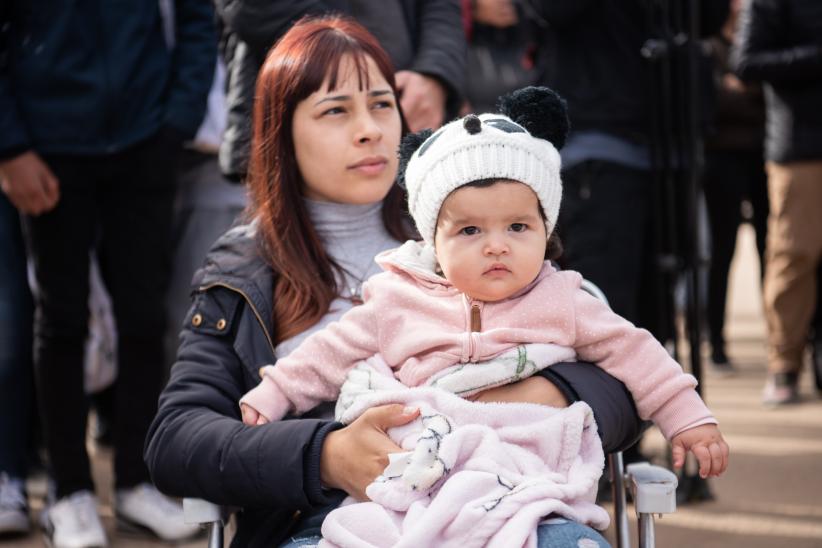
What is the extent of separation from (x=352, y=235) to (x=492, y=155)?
728 millimetres

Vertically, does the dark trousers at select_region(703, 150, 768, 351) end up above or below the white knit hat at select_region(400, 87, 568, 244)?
below

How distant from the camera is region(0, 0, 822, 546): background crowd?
3.98 meters

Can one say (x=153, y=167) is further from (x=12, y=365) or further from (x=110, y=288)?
(x=12, y=365)

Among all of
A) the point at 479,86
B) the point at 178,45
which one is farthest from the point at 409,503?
the point at 479,86

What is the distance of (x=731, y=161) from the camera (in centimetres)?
725

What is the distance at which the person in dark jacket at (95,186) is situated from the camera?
13.8ft

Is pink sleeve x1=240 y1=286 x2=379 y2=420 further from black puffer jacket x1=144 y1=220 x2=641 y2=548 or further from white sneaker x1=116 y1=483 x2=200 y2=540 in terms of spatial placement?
white sneaker x1=116 y1=483 x2=200 y2=540

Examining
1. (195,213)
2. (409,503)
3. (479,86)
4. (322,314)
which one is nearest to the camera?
(409,503)

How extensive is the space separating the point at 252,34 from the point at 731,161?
163 inches

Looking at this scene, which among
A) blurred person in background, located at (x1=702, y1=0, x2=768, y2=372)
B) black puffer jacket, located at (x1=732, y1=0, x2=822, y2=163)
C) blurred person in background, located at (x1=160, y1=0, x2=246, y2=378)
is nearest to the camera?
blurred person in background, located at (x1=160, y1=0, x2=246, y2=378)

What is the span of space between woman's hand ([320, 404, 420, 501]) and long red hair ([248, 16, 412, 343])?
0.49m

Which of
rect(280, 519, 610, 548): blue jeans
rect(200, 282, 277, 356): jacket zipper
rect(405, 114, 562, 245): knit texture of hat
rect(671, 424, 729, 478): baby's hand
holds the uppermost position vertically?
rect(405, 114, 562, 245): knit texture of hat

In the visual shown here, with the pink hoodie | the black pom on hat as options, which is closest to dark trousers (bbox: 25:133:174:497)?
the pink hoodie

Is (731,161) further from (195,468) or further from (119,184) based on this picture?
(195,468)
